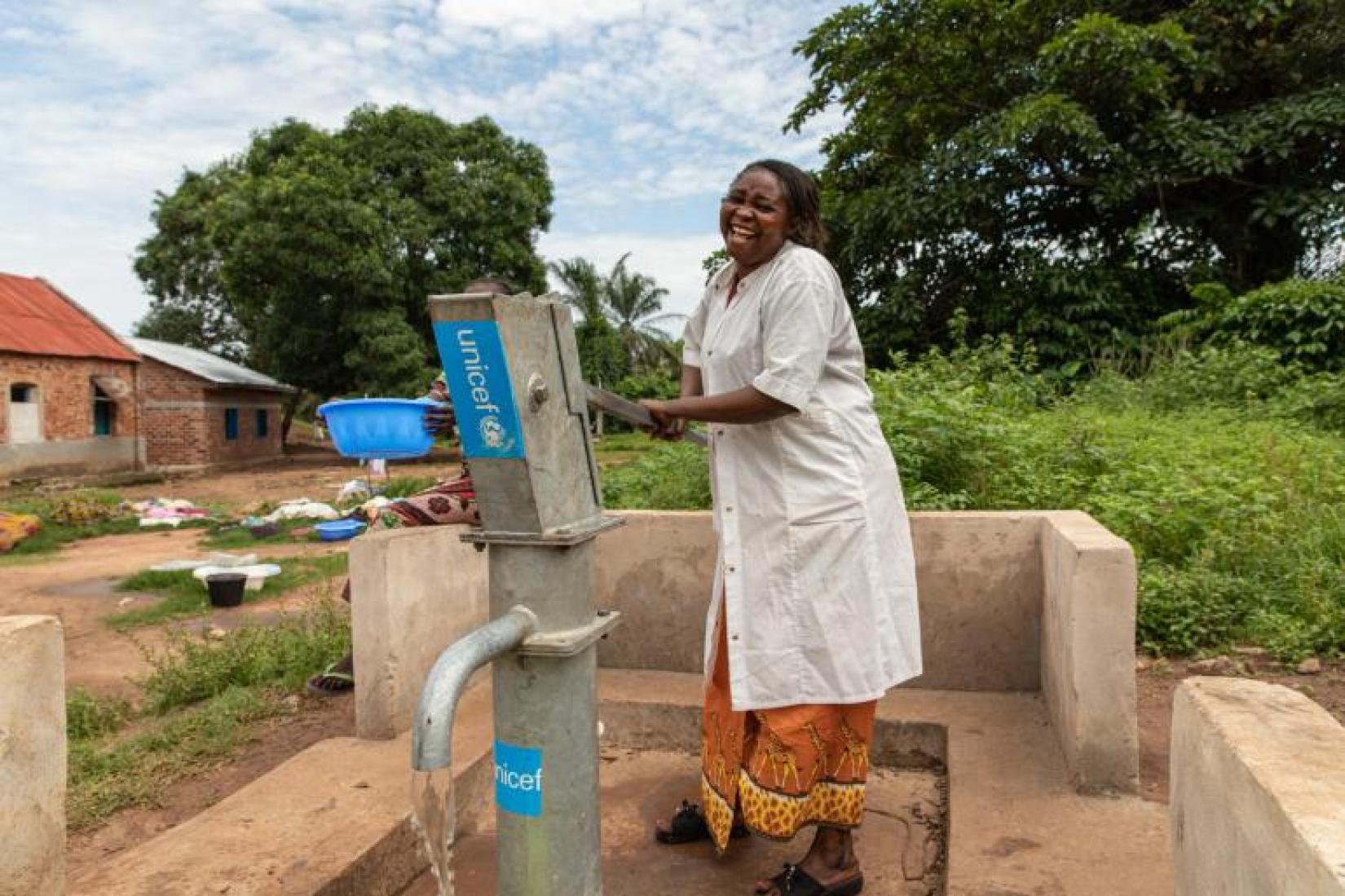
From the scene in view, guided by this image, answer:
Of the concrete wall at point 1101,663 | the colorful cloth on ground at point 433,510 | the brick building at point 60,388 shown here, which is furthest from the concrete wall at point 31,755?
the brick building at point 60,388

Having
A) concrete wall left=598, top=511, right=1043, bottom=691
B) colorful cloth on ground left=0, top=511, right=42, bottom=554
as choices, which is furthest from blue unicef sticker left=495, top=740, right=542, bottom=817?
colorful cloth on ground left=0, top=511, right=42, bottom=554

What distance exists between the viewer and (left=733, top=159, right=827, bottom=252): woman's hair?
1918mm

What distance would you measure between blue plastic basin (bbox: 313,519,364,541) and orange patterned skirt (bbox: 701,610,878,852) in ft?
25.8

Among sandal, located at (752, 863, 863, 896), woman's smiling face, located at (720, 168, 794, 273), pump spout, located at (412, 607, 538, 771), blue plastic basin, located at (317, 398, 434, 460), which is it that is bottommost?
sandal, located at (752, 863, 863, 896)

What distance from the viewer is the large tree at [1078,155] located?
9219mm

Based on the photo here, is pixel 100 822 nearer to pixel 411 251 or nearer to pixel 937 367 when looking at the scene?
pixel 937 367

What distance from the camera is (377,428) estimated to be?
14.3 feet

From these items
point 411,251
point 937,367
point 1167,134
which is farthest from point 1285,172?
point 411,251

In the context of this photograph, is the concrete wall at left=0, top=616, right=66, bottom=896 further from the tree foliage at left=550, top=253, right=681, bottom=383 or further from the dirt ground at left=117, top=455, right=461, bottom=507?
the tree foliage at left=550, top=253, right=681, bottom=383

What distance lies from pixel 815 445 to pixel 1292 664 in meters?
2.11

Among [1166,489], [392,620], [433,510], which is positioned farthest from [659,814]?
[1166,489]

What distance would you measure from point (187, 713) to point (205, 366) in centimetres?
1958

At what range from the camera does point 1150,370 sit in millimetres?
8336

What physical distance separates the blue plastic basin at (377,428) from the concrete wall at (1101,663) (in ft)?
9.78
